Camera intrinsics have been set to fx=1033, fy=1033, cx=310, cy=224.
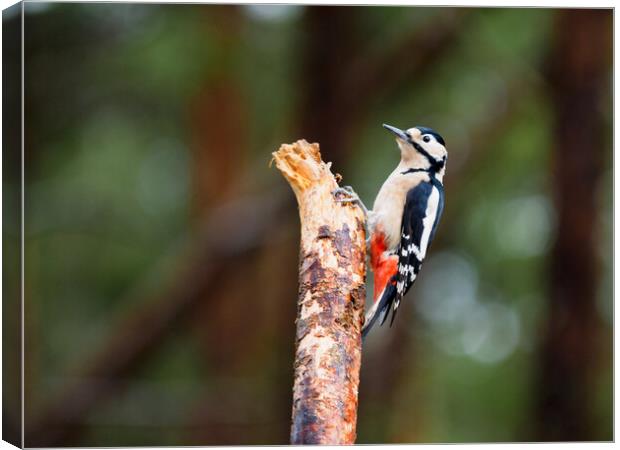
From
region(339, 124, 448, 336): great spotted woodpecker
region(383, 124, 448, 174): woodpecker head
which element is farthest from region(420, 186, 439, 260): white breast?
region(383, 124, 448, 174): woodpecker head

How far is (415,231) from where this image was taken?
4594 mm

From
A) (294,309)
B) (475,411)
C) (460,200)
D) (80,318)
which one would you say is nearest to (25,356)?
(80,318)

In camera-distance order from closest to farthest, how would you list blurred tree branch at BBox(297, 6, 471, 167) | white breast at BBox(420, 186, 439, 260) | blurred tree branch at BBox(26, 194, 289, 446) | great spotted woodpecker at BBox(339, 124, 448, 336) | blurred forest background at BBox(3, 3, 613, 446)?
great spotted woodpecker at BBox(339, 124, 448, 336) < white breast at BBox(420, 186, 439, 260) < blurred forest background at BBox(3, 3, 613, 446) < blurred tree branch at BBox(26, 194, 289, 446) < blurred tree branch at BBox(297, 6, 471, 167)

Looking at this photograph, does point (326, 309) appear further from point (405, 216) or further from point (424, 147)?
point (424, 147)

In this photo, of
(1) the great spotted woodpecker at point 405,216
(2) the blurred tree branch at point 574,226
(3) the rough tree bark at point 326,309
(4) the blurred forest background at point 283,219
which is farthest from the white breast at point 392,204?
(2) the blurred tree branch at point 574,226

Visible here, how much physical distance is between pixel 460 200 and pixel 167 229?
207 cm

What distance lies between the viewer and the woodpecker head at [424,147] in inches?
185

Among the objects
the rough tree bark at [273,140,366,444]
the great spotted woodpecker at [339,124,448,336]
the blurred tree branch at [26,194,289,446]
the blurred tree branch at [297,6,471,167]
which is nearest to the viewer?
the rough tree bark at [273,140,366,444]

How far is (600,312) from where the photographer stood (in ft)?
17.5

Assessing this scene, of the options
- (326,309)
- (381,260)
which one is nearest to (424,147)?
(381,260)

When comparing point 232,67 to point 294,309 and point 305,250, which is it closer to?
point 294,309

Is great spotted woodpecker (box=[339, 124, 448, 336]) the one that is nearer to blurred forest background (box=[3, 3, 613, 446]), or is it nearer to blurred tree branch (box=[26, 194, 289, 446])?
blurred forest background (box=[3, 3, 613, 446])

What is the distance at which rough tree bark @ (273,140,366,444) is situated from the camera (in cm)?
354

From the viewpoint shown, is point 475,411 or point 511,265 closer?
point 511,265
